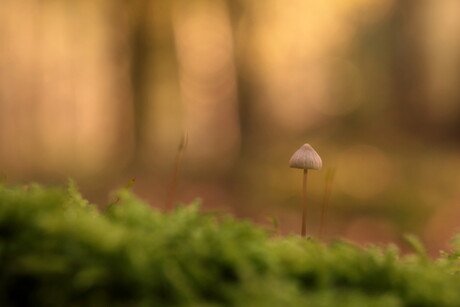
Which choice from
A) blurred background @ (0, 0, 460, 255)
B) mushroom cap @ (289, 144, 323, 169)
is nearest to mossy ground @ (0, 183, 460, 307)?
mushroom cap @ (289, 144, 323, 169)

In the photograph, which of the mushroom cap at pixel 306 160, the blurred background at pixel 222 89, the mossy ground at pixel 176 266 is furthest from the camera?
the blurred background at pixel 222 89

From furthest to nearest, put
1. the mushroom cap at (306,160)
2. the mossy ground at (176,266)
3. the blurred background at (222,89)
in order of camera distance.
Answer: the blurred background at (222,89) → the mushroom cap at (306,160) → the mossy ground at (176,266)

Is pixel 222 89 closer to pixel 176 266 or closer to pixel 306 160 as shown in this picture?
pixel 306 160

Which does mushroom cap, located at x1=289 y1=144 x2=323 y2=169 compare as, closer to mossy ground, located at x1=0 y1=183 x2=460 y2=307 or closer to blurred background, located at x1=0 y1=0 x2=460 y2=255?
mossy ground, located at x1=0 y1=183 x2=460 y2=307

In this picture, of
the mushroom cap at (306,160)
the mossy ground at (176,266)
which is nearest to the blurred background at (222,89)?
the mushroom cap at (306,160)

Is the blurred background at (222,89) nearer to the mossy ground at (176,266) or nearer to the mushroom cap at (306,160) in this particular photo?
the mushroom cap at (306,160)

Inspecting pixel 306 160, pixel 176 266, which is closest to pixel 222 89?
pixel 306 160
